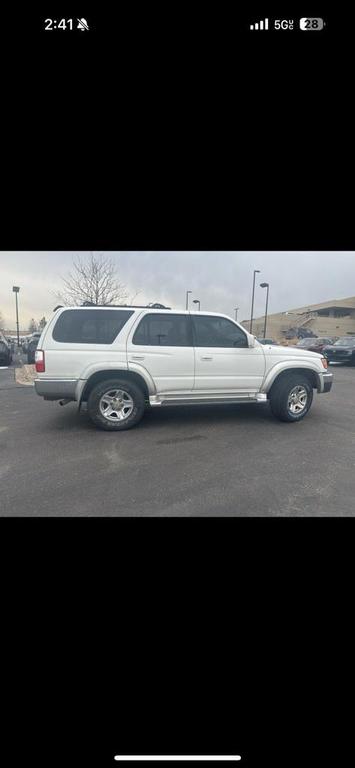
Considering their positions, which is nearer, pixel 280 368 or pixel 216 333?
pixel 216 333

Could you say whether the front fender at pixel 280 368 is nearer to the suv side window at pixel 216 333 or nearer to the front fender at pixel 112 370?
the suv side window at pixel 216 333

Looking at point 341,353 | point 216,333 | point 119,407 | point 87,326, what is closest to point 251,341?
point 216,333

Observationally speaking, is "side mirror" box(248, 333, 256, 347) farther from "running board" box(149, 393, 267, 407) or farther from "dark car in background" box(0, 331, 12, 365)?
"dark car in background" box(0, 331, 12, 365)

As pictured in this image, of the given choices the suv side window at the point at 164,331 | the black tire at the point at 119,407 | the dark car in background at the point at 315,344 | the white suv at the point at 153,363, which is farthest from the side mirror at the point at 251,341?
the dark car in background at the point at 315,344

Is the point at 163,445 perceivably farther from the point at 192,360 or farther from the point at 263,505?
the point at 263,505

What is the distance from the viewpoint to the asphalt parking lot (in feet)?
8.78

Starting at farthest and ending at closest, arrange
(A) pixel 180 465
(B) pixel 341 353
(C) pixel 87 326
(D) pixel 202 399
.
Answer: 1. (B) pixel 341 353
2. (D) pixel 202 399
3. (C) pixel 87 326
4. (A) pixel 180 465

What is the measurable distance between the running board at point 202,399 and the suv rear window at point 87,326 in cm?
115

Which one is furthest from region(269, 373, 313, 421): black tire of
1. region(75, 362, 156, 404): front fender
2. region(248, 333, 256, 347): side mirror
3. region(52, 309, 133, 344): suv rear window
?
region(52, 309, 133, 344): suv rear window

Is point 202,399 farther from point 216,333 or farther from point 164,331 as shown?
point 164,331

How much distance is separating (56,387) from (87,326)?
3.27ft

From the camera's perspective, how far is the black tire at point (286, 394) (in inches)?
193

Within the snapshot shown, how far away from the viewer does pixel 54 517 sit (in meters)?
2.50

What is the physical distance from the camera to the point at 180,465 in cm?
346
